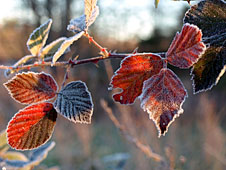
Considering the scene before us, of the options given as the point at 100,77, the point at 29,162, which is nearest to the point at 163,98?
the point at 29,162

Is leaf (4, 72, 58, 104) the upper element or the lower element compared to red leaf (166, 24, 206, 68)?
lower

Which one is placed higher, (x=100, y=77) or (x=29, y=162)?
(x=29, y=162)

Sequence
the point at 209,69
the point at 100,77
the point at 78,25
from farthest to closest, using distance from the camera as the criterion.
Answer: the point at 100,77, the point at 78,25, the point at 209,69

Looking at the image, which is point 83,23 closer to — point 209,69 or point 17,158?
point 209,69

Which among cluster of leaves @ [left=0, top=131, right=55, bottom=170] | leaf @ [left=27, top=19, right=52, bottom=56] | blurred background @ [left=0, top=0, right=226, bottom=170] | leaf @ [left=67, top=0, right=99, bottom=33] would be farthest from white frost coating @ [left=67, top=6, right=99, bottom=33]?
blurred background @ [left=0, top=0, right=226, bottom=170]

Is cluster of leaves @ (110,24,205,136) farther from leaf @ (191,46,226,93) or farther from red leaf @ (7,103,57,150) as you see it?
red leaf @ (7,103,57,150)

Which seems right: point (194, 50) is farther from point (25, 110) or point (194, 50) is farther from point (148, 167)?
point (148, 167)

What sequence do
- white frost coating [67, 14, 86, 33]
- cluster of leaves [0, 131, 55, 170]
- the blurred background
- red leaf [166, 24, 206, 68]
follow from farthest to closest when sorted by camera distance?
the blurred background
cluster of leaves [0, 131, 55, 170]
white frost coating [67, 14, 86, 33]
red leaf [166, 24, 206, 68]

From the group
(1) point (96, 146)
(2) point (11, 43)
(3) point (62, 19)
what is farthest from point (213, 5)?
(2) point (11, 43)

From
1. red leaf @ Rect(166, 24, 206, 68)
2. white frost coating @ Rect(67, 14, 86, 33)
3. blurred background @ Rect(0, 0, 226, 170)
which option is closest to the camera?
red leaf @ Rect(166, 24, 206, 68)
